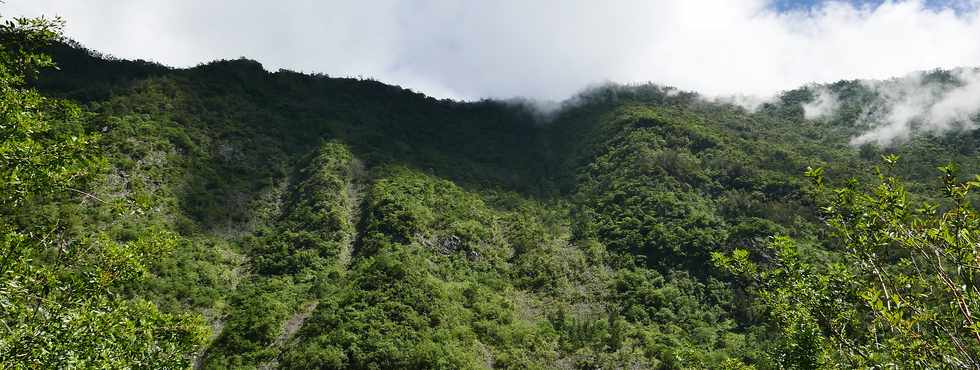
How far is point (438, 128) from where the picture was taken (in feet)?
408

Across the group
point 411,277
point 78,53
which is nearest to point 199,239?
point 411,277

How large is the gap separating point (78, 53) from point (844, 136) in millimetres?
160995

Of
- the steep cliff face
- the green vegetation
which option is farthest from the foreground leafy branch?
the steep cliff face

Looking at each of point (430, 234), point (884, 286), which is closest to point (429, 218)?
point (430, 234)

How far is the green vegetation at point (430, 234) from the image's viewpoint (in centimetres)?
823

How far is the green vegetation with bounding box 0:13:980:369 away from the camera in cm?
823

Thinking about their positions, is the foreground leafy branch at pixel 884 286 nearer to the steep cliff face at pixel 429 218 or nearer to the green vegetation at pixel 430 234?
the green vegetation at pixel 430 234

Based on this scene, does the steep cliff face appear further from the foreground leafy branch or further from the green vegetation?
the foreground leafy branch

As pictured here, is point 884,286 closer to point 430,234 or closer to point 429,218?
point 430,234

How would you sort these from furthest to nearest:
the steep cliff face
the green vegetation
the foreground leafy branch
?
the steep cliff face → the green vegetation → the foreground leafy branch

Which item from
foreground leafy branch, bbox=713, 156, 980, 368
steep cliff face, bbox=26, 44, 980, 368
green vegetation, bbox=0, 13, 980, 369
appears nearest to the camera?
foreground leafy branch, bbox=713, 156, 980, 368

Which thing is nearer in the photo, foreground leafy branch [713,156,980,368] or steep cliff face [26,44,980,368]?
foreground leafy branch [713,156,980,368]

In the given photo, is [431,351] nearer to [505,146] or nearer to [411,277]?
[411,277]

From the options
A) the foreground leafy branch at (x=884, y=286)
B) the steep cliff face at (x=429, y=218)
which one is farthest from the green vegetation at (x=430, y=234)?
the steep cliff face at (x=429, y=218)
